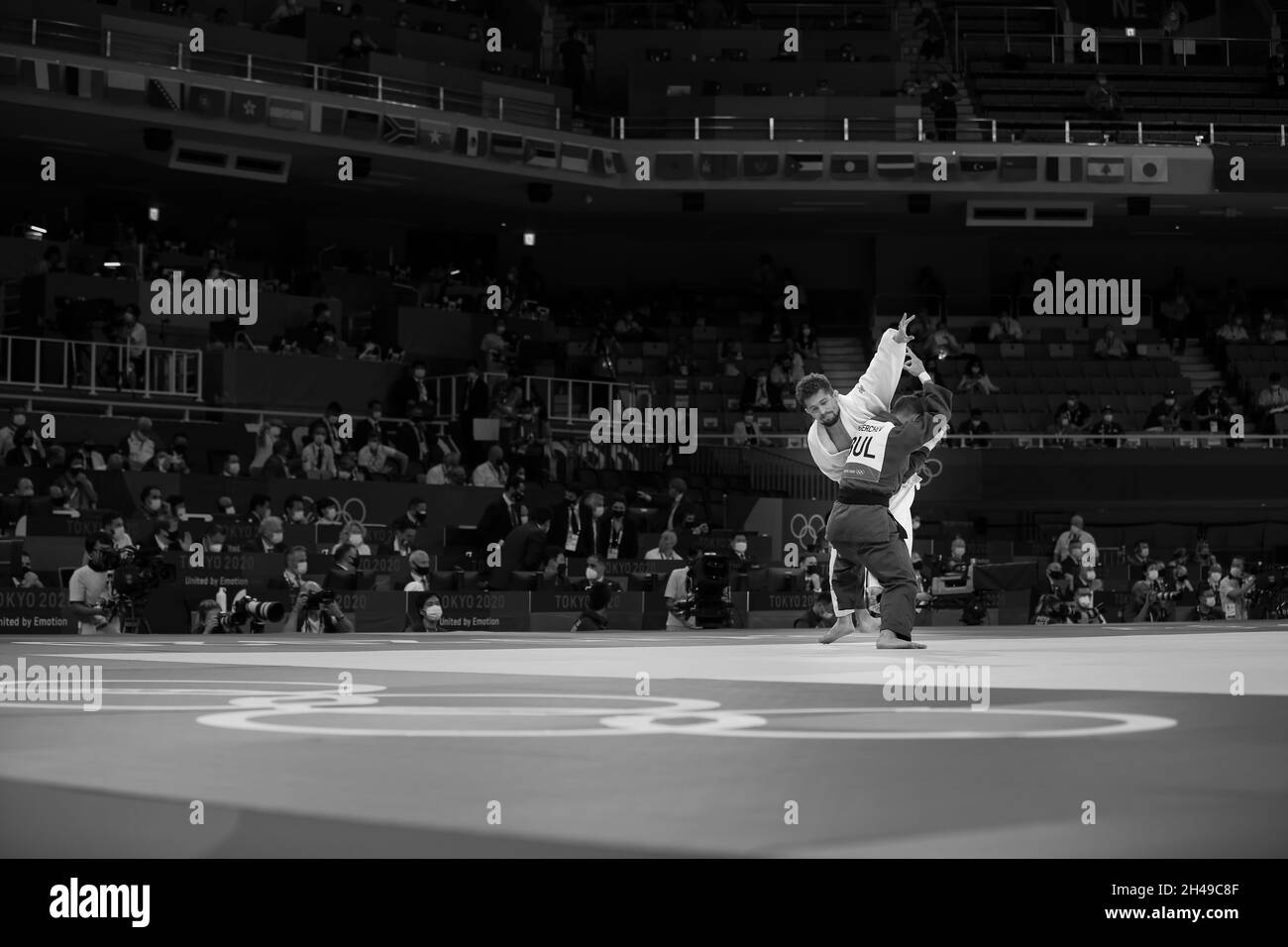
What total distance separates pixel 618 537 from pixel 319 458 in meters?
4.51

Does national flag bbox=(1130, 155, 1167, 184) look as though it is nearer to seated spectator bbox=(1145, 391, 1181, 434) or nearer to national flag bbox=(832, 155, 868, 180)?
seated spectator bbox=(1145, 391, 1181, 434)

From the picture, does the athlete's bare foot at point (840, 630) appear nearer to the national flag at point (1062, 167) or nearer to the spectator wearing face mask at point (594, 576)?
the spectator wearing face mask at point (594, 576)

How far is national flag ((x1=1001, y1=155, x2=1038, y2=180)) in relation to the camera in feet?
106

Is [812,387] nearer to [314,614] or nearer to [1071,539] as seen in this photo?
[314,614]

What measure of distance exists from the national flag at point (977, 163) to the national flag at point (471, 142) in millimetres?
9470

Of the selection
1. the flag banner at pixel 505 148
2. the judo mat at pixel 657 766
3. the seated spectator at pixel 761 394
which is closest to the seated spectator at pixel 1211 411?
the seated spectator at pixel 761 394

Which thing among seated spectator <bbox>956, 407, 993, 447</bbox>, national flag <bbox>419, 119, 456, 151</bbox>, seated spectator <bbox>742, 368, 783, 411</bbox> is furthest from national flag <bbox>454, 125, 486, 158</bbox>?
seated spectator <bbox>956, 407, 993, 447</bbox>

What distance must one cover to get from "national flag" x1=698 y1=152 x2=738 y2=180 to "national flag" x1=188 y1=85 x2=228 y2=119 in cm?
935

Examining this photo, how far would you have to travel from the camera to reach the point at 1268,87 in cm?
3544

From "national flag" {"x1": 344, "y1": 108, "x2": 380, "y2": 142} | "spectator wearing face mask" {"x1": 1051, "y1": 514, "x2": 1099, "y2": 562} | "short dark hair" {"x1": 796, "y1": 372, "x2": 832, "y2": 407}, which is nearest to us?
"short dark hair" {"x1": 796, "y1": 372, "x2": 832, "y2": 407}

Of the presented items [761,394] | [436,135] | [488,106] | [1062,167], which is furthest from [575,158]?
[1062,167]

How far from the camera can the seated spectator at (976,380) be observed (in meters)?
31.9

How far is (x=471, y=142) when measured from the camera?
101 ft
